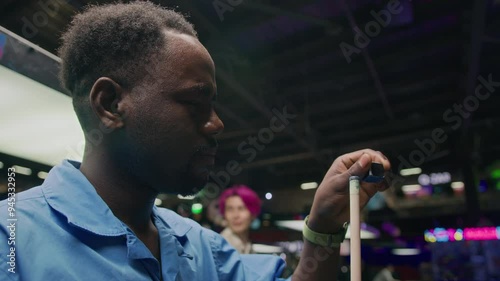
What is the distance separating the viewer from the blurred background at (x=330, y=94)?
6.17ft

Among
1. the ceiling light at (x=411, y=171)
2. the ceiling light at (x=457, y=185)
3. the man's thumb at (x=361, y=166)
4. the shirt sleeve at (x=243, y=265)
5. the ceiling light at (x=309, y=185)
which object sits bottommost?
the shirt sleeve at (x=243, y=265)

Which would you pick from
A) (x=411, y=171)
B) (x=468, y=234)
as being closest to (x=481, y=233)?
(x=468, y=234)

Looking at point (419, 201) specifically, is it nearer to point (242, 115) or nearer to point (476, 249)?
point (476, 249)

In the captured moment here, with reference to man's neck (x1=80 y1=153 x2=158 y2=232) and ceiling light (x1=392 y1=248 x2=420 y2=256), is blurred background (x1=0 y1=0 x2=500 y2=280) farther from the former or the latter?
ceiling light (x1=392 y1=248 x2=420 y2=256)

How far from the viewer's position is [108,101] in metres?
1.07

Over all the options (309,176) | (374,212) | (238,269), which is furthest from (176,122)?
(374,212)

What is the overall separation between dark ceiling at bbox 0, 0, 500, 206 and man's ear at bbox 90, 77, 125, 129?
1155mm

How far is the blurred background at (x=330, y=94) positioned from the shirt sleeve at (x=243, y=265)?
3.20 feet

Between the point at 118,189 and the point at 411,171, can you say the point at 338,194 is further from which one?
the point at 411,171

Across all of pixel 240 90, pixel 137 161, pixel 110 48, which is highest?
pixel 240 90

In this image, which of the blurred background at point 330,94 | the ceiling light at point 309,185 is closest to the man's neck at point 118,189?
the blurred background at point 330,94

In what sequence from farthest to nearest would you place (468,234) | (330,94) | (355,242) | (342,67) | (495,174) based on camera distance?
(495,174) → (468,234) → (330,94) → (342,67) → (355,242)

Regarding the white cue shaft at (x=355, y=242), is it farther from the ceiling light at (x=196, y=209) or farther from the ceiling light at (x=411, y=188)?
the ceiling light at (x=411, y=188)

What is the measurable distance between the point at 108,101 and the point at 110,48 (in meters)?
0.15
